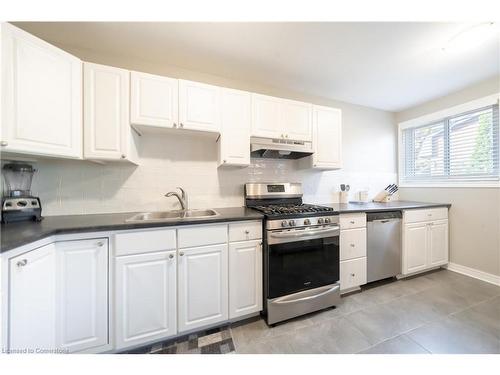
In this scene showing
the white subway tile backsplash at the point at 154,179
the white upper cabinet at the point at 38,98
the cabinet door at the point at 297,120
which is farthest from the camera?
the cabinet door at the point at 297,120

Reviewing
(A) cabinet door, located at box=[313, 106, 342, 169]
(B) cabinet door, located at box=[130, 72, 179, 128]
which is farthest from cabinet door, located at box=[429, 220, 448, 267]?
(B) cabinet door, located at box=[130, 72, 179, 128]

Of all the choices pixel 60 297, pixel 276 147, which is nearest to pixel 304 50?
pixel 276 147

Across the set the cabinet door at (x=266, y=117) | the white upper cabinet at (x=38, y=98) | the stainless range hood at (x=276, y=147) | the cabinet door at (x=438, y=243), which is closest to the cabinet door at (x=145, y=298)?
the white upper cabinet at (x=38, y=98)

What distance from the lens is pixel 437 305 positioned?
183cm

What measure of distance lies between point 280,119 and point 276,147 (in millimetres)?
338

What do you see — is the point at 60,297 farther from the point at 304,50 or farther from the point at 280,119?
the point at 304,50

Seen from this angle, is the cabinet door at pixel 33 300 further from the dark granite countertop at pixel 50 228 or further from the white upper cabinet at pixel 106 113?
the white upper cabinet at pixel 106 113

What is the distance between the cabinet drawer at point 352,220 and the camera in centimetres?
199

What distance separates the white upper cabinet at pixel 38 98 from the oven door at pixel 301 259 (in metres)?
1.73

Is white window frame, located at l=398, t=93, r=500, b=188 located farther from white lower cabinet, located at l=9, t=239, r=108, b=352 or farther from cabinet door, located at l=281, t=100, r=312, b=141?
white lower cabinet, located at l=9, t=239, r=108, b=352

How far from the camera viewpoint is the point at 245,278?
1.56 meters

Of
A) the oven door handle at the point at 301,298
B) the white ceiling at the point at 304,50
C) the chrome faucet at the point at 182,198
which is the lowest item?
the oven door handle at the point at 301,298

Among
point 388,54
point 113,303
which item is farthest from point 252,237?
point 388,54

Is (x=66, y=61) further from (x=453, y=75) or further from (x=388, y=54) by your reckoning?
(x=453, y=75)
